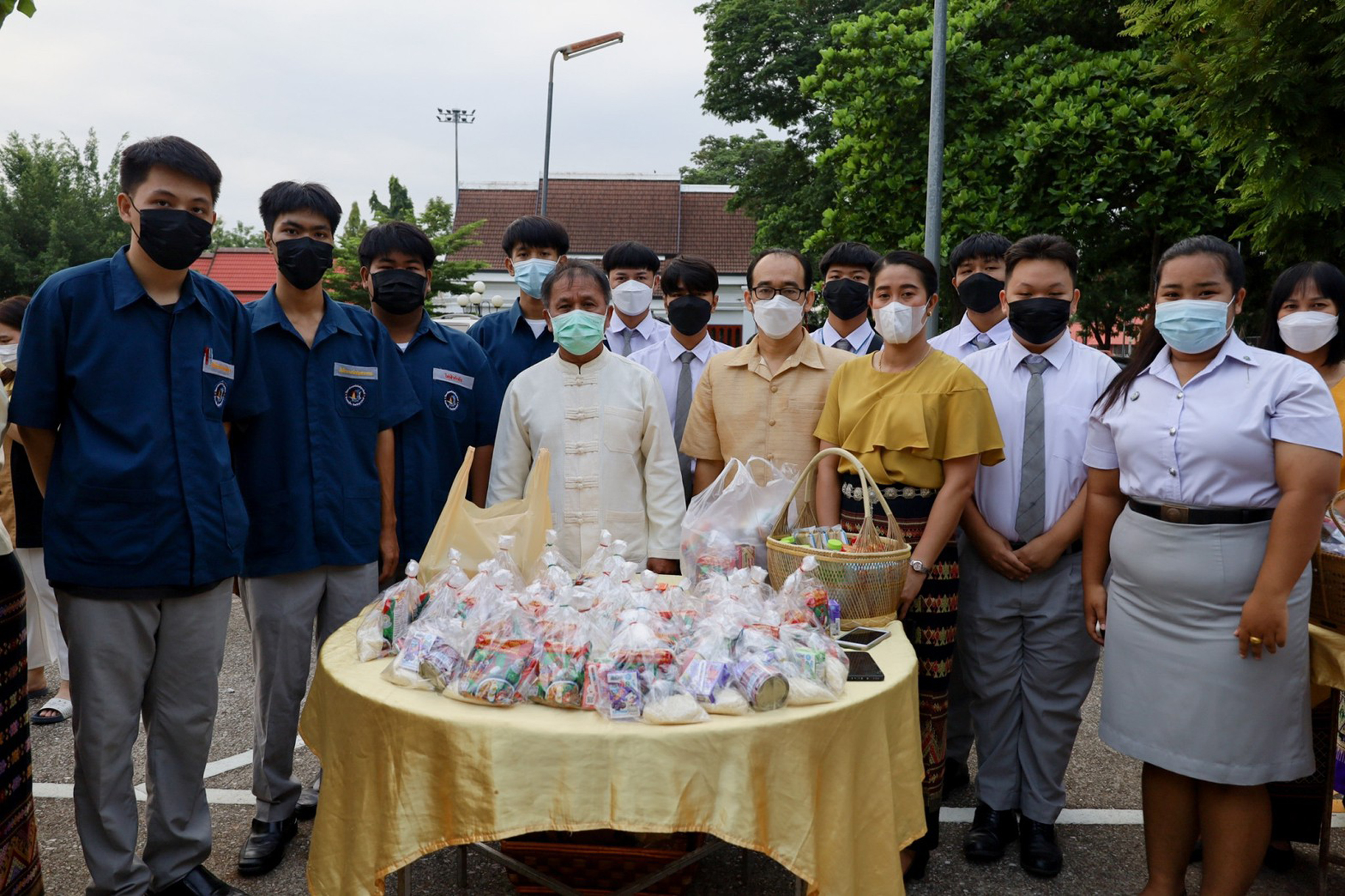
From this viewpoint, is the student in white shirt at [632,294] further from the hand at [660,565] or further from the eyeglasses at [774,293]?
the hand at [660,565]

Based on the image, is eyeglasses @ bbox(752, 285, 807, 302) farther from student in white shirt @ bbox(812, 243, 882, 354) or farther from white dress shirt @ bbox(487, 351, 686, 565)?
student in white shirt @ bbox(812, 243, 882, 354)

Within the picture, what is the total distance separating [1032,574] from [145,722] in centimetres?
301

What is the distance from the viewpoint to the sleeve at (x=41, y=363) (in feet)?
8.77

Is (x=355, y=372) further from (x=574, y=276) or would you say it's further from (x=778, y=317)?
(x=778, y=317)

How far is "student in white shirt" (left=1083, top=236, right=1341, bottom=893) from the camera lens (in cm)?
265

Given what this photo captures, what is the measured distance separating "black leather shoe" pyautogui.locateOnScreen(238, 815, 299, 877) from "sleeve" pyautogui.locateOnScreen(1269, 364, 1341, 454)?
347cm

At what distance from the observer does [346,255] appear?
24125 millimetres

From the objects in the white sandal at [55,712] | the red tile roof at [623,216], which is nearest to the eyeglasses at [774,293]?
the white sandal at [55,712]

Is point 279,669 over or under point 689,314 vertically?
under

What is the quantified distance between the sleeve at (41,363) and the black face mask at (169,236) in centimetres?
28

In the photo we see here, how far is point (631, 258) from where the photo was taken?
5.28m

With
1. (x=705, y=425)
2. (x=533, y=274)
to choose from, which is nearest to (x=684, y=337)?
(x=533, y=274)

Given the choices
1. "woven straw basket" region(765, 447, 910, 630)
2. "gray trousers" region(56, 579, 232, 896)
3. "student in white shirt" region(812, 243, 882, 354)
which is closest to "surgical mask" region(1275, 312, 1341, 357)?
"student in white shirt" region(812, 243, 882, 354)

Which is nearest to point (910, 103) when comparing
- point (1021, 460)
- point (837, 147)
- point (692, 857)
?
point (837, 147)
